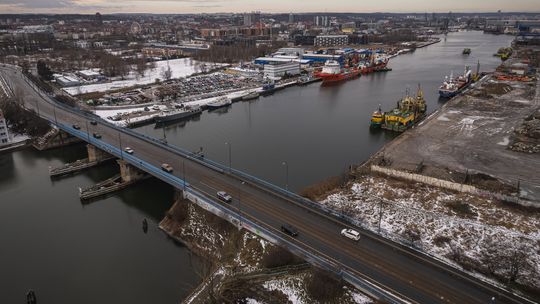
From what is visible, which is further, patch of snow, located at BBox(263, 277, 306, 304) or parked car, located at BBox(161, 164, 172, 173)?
parked car, located at BBox(161, 164, 172, 173)

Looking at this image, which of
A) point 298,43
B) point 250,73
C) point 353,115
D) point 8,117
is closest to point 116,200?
point 8,117

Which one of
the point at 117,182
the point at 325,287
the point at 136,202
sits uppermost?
the point at 325,287

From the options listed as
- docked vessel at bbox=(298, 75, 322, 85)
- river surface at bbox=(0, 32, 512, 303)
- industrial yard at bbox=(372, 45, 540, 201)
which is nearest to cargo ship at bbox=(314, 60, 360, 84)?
docked vessel at bbox=(298, 75, 322, 85)

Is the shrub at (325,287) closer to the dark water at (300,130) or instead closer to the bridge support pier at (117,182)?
the dark water at (300,130)

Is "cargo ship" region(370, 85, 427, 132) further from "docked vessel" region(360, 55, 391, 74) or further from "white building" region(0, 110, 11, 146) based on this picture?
"docked vessel" region(360, 55, 391, 74)

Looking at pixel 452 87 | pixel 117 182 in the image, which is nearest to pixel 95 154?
pixel 117 182

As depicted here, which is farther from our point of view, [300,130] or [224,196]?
[300,130]

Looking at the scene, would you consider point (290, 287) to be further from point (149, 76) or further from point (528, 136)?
point (149, 76)
